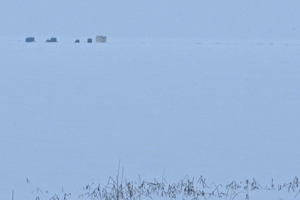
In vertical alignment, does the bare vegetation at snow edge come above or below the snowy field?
below

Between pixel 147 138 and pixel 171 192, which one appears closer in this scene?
pixel 171 192

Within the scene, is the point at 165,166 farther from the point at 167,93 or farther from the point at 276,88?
the point at 276,88

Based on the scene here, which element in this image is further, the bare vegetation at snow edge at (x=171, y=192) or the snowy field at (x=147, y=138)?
the snowy field at (x=147, y=138)

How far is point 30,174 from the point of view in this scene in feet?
17.2

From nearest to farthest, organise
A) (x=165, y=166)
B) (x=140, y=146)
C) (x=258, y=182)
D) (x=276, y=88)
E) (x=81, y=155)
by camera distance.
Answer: (x=258, y=182) → (x=165, y=166) → (x=81, y=155) → (x=140, y=146) → (x=276, y=88)

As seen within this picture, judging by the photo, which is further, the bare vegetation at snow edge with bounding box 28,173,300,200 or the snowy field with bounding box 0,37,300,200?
the snowy field with bounding box 0,37,300,200

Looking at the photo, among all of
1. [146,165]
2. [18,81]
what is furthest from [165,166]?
[18,81]

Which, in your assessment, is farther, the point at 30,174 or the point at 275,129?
the point at 275,129

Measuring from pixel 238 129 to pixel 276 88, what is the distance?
6392mm

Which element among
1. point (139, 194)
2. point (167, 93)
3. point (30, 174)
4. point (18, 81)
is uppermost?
point (18, 81)

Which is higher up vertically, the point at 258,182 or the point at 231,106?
the point at 231,106

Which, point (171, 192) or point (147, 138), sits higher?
point (147, 138)

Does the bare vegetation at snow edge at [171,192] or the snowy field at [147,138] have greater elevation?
the snowy field at [147,138]

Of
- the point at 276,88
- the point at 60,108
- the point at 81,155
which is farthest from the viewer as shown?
the point at 276,88
